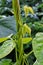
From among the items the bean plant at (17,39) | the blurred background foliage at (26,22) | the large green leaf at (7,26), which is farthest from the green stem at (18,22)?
the large green leaf at (7,26)

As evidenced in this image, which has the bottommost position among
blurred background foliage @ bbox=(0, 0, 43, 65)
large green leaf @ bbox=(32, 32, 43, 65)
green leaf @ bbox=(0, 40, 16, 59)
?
blurred background foliage @ bbox=(0, 0, 43, 65)

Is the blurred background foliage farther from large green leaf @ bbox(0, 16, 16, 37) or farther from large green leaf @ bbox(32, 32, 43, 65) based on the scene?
large green leaf @ bbox(32, 32, 43, 65)

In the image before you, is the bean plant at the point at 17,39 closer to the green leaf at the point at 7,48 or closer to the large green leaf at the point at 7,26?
the green leaf at the point at 7,48

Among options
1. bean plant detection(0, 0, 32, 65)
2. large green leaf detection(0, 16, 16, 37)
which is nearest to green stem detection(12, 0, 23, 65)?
bean plant detection(0, 0, 32, 65)

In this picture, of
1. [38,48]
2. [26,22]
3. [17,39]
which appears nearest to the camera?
[38,48]

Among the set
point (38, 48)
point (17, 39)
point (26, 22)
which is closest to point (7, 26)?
point (17, 39)

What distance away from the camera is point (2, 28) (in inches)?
38.4

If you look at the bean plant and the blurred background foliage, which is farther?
the blurred background foliage

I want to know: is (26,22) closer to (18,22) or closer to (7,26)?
(7,26)

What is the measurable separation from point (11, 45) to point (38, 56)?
4.8 inches

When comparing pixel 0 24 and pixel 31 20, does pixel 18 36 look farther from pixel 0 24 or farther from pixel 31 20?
pixel 31 20

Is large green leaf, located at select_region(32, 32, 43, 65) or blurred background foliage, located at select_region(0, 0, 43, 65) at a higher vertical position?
large green leaf, located at select_region(32, 32, 43, 65)

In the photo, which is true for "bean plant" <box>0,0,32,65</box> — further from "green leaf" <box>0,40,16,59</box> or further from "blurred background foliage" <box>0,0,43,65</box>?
"blurred background foliage" <box>0,0,43,65</box>

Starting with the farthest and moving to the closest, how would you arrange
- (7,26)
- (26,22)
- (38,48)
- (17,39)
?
1. (26,22)
2. (7,26)
3. (17,39)
4. (38,48)
